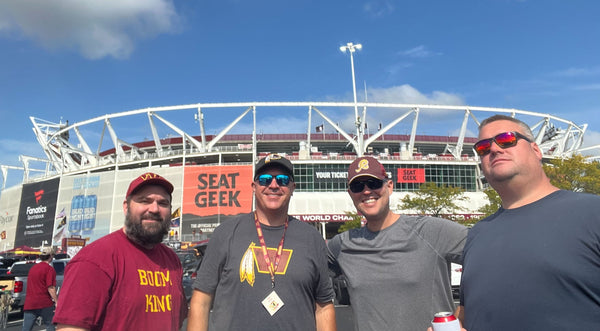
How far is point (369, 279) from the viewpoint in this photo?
9.12 feet

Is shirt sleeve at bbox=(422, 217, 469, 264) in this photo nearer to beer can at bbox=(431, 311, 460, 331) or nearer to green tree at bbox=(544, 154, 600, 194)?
beer can at bbox=(431, 311, 460, 331)

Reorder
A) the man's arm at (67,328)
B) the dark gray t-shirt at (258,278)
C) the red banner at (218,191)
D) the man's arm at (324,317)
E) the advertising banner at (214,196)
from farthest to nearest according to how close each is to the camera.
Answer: the red banner at (218,191), the advertising banner at (214,196), the man's arm at (324,317), the dark gray t-shirt at (258,278), the man's arm at (67,328)

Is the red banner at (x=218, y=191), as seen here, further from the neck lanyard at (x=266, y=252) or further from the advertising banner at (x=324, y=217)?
the neck lanyard at (x=266, y=252)

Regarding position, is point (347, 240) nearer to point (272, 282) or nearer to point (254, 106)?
point (272, 282)

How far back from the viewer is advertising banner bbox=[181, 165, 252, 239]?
5094 cm

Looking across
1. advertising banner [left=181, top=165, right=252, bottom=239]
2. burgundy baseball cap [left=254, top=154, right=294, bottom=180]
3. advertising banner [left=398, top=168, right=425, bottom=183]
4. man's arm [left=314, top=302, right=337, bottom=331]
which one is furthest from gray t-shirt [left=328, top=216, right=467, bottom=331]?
advertising banner [left=398, top=168, right=425, bottom=183]

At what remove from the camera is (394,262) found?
2.77 metres

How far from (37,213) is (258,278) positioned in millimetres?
75789


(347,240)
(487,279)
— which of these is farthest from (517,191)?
(347,240)

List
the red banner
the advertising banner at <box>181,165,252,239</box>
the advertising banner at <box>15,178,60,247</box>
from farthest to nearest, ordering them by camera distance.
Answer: the advertising banner at <box>15,178,60,247</box> < the red banner < the advertising banner at <box>181,165,252,239</box>

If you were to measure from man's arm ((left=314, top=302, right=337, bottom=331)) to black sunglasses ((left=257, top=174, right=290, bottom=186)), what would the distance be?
40.3 inches

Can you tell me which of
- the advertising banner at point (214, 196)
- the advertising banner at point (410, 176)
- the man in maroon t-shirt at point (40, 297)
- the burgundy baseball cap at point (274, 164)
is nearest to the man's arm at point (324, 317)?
the burgundy baseball cap at point (274, 164)

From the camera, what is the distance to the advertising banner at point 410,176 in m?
52.3

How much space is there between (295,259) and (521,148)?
172 cm
